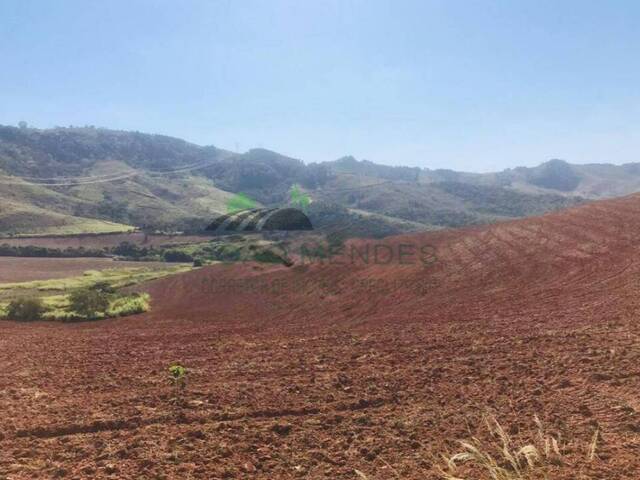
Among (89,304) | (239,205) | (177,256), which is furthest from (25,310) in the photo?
(239,205)

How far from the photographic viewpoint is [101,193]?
136 metres

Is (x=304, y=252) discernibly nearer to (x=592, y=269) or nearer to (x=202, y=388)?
(x=592, y=269)

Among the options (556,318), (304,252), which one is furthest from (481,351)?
(304,252)

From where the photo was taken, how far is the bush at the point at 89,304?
17.7 meters

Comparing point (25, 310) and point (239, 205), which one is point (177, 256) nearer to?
point (239, 205)

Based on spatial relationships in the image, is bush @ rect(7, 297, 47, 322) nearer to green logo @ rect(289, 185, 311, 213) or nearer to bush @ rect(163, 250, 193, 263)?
bush @ rect(163, 250, 193, 263)

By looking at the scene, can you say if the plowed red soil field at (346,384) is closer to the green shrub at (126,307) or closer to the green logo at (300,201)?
the green shrub at (126,307)

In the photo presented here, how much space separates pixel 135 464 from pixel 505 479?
352 cm

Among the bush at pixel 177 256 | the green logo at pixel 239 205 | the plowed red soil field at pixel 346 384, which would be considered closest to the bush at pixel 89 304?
the plowed red soil field at pixel 346 384

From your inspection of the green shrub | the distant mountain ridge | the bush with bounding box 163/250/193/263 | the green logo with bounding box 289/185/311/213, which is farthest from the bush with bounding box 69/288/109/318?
the distant mountain ridge

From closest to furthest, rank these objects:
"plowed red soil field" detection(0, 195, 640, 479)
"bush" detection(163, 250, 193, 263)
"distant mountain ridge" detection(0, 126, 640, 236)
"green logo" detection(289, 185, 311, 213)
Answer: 1. "plowed red soil field" detection(0, 195, 640, 479)
2. "bush" detection(163, 250, 193, 263)
3. "green logo" detection(289, 185, 311, 213)
4. "distant mountain ridge" detection(0, 126, 640, 236)

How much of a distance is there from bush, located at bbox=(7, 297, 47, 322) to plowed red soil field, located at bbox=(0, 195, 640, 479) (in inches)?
101

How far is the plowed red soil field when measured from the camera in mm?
4844

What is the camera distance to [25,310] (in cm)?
1778
